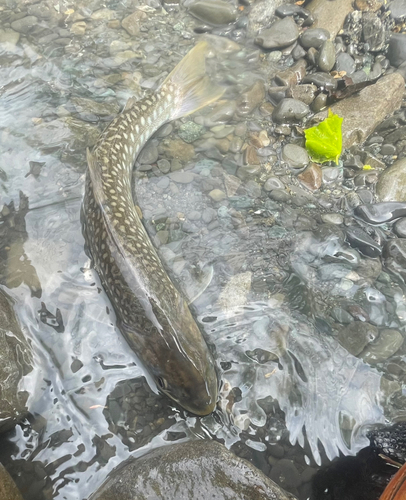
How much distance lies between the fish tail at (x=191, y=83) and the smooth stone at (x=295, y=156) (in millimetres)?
1108

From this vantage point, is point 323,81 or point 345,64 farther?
point 345,64

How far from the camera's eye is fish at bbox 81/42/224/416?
2918mm

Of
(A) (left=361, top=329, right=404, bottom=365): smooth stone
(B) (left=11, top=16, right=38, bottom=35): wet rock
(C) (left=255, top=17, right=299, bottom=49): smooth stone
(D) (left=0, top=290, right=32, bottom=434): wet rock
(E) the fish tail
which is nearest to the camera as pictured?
(D) (left=0, top=290, right=32, bottom=434): wet rock

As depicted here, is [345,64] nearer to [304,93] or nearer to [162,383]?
[304,93]

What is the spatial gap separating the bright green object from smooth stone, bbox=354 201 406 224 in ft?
2.26

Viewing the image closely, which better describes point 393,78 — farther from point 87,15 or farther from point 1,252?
point 1,252

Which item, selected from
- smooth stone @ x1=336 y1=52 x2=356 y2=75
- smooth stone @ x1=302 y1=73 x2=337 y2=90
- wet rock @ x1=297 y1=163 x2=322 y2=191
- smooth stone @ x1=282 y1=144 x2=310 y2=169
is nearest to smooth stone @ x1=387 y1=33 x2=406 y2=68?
smooth stone @ x1=336 y1=52 x2=356 y2=75

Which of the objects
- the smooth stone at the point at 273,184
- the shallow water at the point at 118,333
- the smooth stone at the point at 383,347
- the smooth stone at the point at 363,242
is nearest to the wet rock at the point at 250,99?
the shallow water at the point at 118,333

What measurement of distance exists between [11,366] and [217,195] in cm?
246

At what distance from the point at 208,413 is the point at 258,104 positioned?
3.55m

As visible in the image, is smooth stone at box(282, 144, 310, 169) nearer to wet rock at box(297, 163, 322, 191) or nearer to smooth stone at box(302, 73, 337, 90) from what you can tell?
wet rock at box(297, 163, 322, 191)

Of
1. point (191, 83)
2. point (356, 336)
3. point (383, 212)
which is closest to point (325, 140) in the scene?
point (383, 212)

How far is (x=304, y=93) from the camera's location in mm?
4711

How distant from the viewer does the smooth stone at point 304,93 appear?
4.71 m
